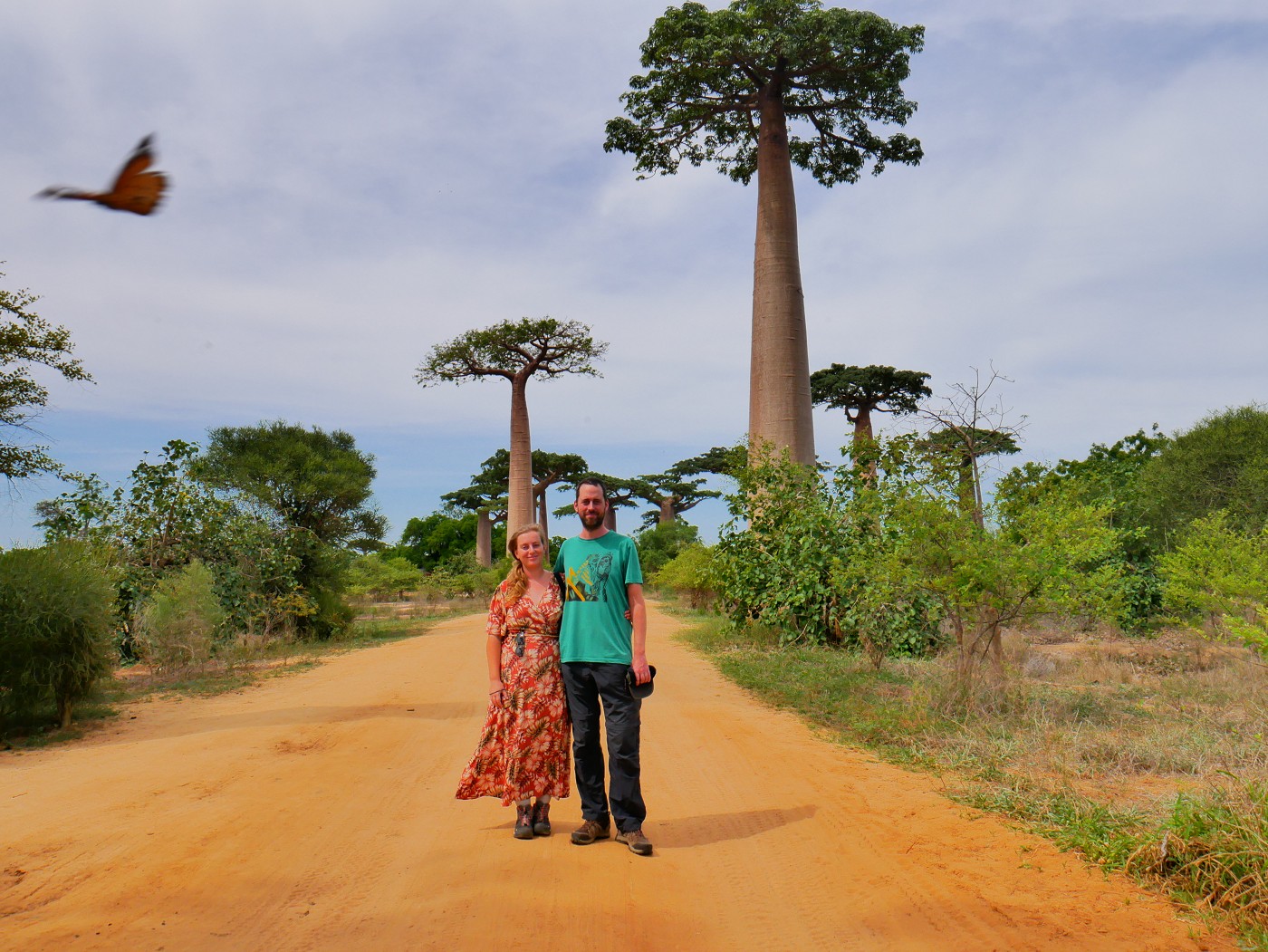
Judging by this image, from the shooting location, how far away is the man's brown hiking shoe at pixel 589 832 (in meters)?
3.66

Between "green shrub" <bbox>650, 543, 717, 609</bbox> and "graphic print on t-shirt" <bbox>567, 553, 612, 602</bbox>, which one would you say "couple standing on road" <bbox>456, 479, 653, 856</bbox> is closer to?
"graphic print on t-shirt" <bbox>567, 553, 612, 602</bbox>

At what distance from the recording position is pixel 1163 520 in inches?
589

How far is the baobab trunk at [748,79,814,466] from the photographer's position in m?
13.2

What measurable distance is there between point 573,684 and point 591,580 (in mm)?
437

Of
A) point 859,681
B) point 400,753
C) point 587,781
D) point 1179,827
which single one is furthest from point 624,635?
point 859,681

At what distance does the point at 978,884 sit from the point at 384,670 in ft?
25.5

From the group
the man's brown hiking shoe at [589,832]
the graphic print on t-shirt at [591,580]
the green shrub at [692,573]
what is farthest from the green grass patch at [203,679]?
the green shrub at [692,573]

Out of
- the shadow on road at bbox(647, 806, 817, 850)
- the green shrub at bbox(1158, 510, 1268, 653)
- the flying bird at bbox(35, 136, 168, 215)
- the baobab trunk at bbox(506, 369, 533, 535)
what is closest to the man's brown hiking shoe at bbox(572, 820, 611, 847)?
the shadow on road at bbox(647, 806, 817, 850)

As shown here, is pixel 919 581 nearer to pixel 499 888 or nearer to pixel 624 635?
pixel 624 635

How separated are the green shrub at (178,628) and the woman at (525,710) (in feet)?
24.6

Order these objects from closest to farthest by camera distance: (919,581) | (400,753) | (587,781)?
1. (587,781)
2. (400,753)
3. (919,581)

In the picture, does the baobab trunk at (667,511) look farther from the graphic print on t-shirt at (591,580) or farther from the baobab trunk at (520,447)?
the graphic print on t-shirt at (591,580)

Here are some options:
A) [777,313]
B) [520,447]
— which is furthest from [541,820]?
[520,447]

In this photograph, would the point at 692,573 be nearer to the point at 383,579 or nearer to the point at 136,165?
the point at 383,579
